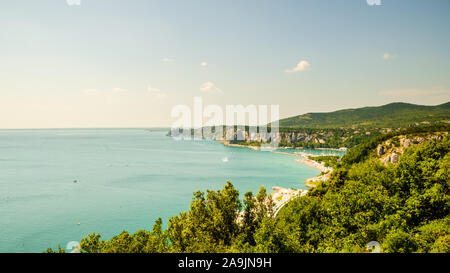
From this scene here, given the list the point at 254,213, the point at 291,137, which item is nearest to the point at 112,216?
the point at 254,213

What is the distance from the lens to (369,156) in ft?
176

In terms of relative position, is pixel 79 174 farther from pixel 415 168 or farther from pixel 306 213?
pixel 415 168

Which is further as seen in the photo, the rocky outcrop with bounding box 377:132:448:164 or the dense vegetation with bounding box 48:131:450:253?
the rocky outcrop with bounding box 377:132:448:164

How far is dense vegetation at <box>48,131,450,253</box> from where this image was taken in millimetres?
9798

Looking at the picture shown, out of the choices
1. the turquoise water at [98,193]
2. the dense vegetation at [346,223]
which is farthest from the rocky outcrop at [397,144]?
the dense vegetation at [346,223]

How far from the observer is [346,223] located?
1297cm

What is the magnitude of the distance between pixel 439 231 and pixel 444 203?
3.67 meters

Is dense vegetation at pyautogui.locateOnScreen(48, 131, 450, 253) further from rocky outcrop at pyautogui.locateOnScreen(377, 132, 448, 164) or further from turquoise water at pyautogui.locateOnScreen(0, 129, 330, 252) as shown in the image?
rocky outcrop at pyautogui.locateOnScreen(377, 132, 448, 164)

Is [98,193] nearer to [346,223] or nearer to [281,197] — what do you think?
[281,197]

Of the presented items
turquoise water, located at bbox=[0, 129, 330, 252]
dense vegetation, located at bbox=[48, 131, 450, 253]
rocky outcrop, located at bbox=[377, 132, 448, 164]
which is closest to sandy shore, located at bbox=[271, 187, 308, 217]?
turquoise water, located at bbox=[0, 129, 330, 252]

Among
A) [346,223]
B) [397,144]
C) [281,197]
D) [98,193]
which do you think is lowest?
[98,193]

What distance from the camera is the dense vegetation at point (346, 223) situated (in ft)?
32.1

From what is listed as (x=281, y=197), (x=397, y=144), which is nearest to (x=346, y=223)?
(x=281, y=197)

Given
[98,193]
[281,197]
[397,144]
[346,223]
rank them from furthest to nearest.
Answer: [397,144], [98,193], [281,197], [346,223]
